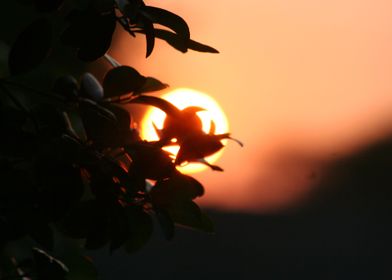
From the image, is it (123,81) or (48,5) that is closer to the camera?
(48,5)

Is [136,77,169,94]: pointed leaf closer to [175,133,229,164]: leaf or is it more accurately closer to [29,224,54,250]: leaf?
[175,133,229,164]: leaf

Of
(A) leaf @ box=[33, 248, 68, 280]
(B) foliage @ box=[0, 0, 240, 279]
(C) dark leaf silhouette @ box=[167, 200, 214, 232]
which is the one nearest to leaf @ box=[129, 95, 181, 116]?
→ (B) foliage @ box=[0, 0, 240, 279]

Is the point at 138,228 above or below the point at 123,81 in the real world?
below

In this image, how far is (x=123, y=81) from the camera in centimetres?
99

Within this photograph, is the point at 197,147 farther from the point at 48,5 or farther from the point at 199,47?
the point at 48,5

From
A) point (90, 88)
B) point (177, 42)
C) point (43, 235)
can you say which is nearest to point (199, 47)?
point (177, 42)

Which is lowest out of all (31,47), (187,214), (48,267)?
(48,267)

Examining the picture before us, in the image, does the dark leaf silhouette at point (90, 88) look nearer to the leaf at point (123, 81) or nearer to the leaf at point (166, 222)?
the leaf at point (123, 81)

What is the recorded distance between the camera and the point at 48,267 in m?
0.99

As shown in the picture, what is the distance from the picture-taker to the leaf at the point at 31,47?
96cm

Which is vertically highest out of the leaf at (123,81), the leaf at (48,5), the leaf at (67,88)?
the leaf at (48,5)

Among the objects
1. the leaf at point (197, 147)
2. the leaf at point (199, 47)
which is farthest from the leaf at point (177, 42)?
the leaf at point (197, 147)

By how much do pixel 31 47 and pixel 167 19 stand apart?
17 centimetres

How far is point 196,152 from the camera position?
0.97 m
